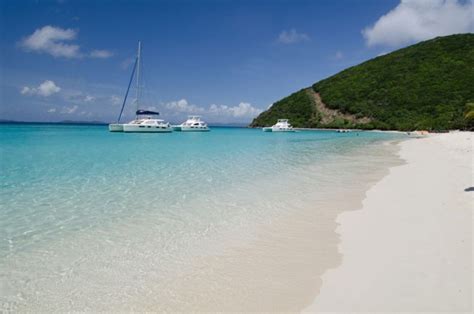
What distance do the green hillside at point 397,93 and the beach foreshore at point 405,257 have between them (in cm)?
7030

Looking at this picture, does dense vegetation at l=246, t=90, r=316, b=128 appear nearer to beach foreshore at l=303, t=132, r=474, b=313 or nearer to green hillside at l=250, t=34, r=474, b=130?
green hillside at l=250, t=34, r=474, b=130

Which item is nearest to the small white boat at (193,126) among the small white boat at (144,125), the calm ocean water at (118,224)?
the small white boat at (144,125)

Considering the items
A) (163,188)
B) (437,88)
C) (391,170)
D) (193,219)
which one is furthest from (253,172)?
(437,88)

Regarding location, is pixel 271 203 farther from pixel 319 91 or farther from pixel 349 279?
pixel 319 91

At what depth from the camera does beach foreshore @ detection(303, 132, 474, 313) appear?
377cm

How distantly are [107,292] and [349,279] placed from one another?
309cm

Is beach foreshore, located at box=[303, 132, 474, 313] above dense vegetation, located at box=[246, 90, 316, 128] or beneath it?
beneath

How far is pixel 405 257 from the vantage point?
4969 mm

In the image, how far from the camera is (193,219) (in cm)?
742

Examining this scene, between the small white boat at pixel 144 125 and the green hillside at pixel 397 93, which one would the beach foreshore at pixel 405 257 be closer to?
the small white boat at pixel 144 125

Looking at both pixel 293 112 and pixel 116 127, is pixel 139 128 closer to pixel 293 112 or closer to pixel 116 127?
pixel 116 127

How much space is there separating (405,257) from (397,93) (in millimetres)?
96649

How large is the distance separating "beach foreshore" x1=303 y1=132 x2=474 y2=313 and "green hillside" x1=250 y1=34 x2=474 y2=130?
2768 inches

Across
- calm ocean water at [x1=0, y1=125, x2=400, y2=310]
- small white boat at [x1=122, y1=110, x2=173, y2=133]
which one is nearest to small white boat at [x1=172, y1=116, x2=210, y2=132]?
small white boat at [x1=122, y1=110, x2=173, y2=133]
